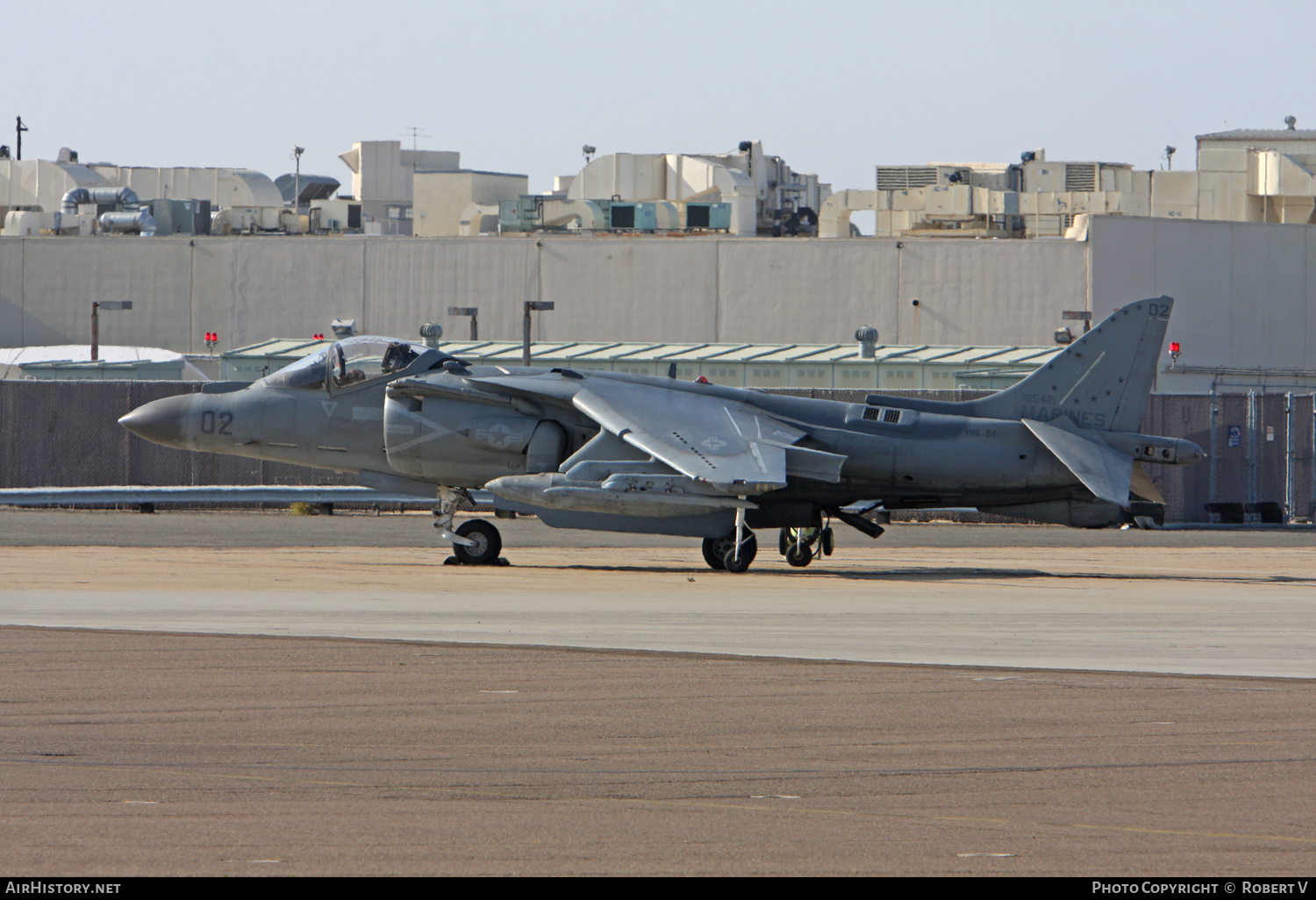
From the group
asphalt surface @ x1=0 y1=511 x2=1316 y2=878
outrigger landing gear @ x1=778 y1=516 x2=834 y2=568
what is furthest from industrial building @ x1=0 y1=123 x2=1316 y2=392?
asphalt surface @ x1=0 y1=511 x2=1316 y2=878

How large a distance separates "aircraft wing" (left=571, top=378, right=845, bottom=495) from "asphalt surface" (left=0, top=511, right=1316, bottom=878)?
2.14 metres

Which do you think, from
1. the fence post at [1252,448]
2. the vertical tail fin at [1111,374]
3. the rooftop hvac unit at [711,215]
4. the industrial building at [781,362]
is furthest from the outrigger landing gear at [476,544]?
the rooftop hvac unit at [711,215]

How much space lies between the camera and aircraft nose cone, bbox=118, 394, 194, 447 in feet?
75.0

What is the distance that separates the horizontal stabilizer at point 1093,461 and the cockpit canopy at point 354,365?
9.10 meters

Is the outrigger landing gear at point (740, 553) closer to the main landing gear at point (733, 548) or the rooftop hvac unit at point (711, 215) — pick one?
the main landing gear at point (733, 548)

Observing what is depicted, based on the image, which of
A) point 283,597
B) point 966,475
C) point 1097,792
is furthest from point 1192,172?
point 1097,792

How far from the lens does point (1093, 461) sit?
68.6ft

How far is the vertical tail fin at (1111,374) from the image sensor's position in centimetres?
2191

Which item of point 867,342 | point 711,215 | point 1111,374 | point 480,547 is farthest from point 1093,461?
point 711,215

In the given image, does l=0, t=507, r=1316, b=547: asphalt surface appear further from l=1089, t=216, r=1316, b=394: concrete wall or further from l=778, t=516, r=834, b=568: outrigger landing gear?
l=1089, t=216, r=1316, b=394: concrete wall

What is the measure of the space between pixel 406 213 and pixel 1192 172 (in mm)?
45298

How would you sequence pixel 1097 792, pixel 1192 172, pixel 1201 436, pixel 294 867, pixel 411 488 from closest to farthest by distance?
pixel 294 867 < pixel 1097 792 < pixel 411 488 < pixel 1201 436 < pixel 1192 172

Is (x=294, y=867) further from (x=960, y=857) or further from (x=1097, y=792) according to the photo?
(x=1097, y=792)

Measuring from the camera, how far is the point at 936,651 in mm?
12641
